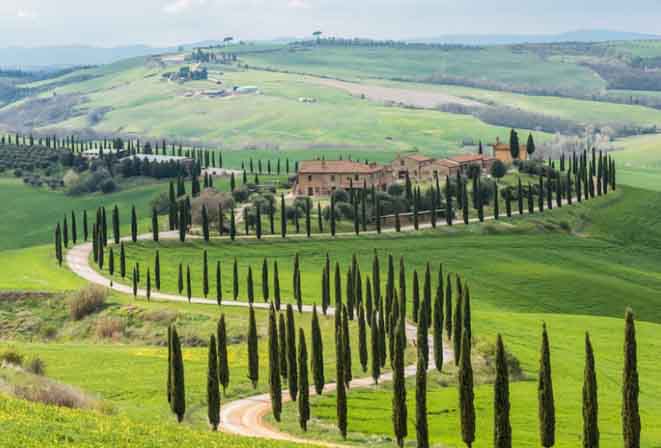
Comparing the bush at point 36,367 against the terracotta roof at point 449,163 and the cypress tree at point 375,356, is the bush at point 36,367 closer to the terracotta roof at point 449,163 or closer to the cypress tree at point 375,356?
the cypress tree at point 375,356

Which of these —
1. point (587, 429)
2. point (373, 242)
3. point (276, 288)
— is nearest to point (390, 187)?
point (373, 242)

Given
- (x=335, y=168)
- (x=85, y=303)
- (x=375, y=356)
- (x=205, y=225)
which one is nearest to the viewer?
(x=375, y=356)

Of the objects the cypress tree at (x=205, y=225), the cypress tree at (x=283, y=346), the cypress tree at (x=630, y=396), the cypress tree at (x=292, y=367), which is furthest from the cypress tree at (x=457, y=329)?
the cypress tree at (x=205, y=225)

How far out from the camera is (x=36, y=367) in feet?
251

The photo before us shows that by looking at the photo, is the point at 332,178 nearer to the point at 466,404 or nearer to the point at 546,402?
the point at 466,404

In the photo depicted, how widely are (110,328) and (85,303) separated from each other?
6363mm

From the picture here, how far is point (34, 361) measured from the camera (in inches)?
3059

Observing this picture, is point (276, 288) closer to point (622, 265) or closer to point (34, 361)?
point (34, 361)

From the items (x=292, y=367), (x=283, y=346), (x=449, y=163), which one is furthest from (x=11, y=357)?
(x=449, y=163)

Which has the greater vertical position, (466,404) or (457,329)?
(466,404)

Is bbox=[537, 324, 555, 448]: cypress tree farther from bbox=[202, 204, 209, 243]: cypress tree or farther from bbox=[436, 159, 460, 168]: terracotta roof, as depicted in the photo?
bbox=[436, 159, 460, 168]: terracotta roof

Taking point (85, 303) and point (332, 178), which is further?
point (332, 178)

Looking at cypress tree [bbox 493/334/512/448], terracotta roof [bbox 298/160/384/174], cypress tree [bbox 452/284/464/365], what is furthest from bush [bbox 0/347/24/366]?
terracotta roof [bbox 298/160/384/174]

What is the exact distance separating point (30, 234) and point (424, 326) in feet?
419
